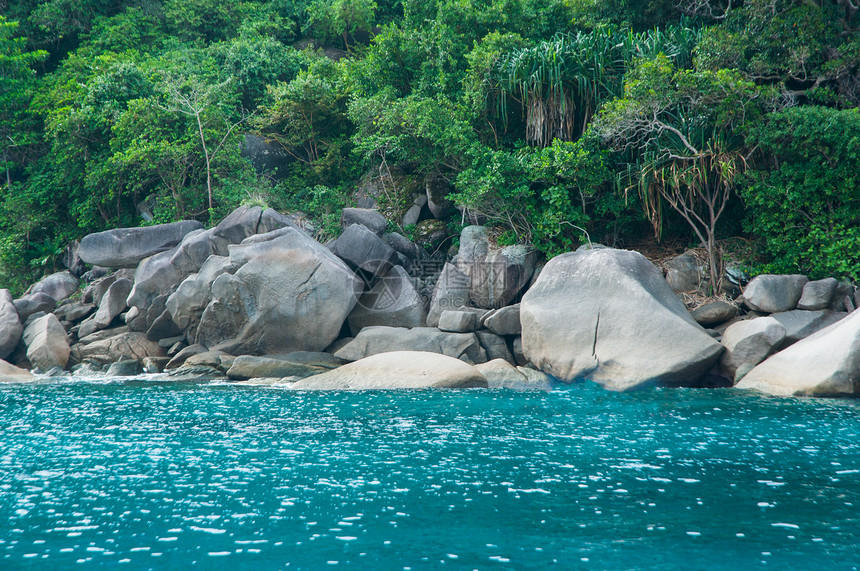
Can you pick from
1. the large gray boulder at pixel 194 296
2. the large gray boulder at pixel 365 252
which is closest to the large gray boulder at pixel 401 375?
the large gray boulder at pixel 365 252

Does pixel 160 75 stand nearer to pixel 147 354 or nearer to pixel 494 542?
pixel 147 354

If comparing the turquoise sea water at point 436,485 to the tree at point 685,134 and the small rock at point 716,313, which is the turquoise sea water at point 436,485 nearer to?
the small rock at point 716,313

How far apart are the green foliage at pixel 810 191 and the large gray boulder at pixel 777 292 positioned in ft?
1.90

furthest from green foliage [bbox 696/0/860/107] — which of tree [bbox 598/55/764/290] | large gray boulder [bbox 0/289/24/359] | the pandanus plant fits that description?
large gray boulder [bbox 0/289/24/359]

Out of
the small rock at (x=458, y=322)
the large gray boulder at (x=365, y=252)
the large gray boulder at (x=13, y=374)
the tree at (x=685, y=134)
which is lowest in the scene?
the large gray boulder at (x=13, y=374)

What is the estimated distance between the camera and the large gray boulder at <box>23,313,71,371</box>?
14.0 meters

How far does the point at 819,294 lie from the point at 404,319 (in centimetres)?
833

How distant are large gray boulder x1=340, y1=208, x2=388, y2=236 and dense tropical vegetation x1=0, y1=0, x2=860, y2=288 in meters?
1.35

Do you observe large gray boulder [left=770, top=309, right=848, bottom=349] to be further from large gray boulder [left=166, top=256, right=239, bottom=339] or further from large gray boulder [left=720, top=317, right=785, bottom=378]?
large gray boulder [left=166, top=256, right=239, bottom=339]

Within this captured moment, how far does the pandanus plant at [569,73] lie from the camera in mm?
14453

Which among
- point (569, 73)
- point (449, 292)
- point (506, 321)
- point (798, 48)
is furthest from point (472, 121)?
point (798, 48)

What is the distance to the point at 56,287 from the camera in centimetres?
1884

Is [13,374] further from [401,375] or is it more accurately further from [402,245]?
[402,245]

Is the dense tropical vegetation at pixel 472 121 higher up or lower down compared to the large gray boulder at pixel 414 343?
higher up
